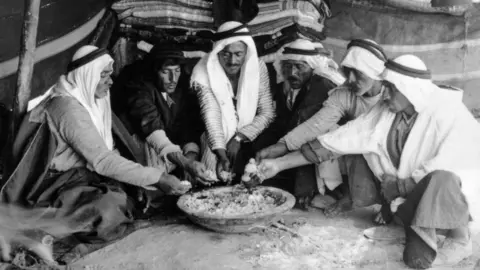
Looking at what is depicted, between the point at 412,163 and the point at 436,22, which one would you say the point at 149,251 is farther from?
the point at 436,22

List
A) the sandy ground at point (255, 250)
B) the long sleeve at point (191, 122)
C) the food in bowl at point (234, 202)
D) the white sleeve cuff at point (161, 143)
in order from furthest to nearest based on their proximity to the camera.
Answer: the long sleeve at point (191, 122) < the white sleeve cuff at point (161, 143) < the food in bowl at point (234, 202) < the sandy ground at point (255, 250)

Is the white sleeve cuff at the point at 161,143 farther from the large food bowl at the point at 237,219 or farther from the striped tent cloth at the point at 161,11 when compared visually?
the striped tent cloth at the point at 161,11

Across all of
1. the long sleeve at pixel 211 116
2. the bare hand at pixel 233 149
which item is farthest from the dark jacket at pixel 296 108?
the long sleeve at pixel 211 116

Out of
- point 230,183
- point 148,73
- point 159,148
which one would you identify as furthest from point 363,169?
point 148,73

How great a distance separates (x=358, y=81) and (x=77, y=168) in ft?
6.98

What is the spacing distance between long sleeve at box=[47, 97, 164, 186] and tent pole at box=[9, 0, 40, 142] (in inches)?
16.1

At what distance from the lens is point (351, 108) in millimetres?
4461

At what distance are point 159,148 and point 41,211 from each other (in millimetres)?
1172

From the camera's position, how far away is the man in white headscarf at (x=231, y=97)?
187 inches

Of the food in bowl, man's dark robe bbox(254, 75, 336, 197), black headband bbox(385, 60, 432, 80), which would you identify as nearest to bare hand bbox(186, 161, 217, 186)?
the food in bowl

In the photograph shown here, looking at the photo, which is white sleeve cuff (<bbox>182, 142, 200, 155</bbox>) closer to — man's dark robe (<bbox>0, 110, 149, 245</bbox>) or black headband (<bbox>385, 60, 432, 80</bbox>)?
man's dark robe (<bbox>0, 110, 149, 245</bbox>)

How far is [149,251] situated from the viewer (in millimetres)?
3783

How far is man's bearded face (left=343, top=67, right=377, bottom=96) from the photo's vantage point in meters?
4.17

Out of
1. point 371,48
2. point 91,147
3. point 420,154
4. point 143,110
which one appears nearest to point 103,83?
point 91,147
